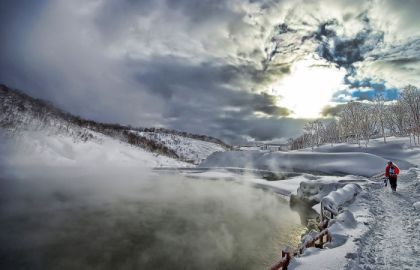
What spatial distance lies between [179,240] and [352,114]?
8620cm

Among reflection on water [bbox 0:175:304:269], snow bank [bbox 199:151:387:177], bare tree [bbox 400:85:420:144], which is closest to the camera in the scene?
reflection on water [bbox 0:175:304:269]

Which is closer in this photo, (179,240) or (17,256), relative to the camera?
(17,256)

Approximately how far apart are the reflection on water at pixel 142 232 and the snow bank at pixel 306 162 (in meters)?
23.5

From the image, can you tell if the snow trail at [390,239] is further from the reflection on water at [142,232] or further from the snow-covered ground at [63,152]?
the snow-covered ground at [63,152]

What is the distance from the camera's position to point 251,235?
1789cm

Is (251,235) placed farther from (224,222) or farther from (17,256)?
(17,256)

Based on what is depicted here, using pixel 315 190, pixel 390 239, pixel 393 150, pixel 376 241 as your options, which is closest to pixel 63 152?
pixel 315 190

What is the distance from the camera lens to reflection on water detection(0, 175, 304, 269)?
45.2ft

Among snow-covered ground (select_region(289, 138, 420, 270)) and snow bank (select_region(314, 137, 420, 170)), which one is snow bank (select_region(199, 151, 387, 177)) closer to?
snow bank (select_region(314, 137, 420, 170))

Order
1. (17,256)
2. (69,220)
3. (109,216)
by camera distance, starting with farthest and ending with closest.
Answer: (109,216), (69,220), (17,256)

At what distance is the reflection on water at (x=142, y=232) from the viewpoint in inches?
542

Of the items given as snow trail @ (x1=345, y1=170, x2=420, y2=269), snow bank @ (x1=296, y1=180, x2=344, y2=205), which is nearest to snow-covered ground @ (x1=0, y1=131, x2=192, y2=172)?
snow bank @ (x1=296, y1=180, x2=344, y2=205)

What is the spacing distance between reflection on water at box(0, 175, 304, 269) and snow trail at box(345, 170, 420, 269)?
194 inches

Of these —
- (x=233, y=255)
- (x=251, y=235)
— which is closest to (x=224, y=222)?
(x=251, y=235)
